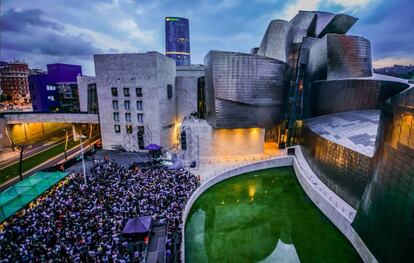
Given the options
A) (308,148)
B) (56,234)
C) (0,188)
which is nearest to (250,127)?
(308,148)

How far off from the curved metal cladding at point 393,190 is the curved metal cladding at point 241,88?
16.7 meters

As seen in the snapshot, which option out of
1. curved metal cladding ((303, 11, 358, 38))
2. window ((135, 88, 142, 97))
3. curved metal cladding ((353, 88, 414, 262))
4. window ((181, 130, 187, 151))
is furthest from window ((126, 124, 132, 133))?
curved metal cladding ((303, 11, 358, 38))

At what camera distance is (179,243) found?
12.4m

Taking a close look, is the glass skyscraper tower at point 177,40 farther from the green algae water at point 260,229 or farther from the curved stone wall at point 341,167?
the green algae water at point 260,229

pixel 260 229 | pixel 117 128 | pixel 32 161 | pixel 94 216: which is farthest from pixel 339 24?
pixel 32 161

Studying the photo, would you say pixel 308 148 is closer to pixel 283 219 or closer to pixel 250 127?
pixel 250 127

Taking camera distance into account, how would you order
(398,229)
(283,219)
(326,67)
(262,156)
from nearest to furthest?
(398,229) < (283,219) < (326,67) < (262,156)

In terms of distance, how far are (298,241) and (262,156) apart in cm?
1627

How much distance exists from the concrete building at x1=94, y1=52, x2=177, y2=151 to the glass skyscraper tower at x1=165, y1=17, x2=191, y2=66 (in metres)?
164

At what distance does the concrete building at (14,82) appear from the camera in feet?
267

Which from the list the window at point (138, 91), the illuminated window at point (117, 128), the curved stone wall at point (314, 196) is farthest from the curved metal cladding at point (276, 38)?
the illuminated window at point (117, 128)

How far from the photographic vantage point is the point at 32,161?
24906mm

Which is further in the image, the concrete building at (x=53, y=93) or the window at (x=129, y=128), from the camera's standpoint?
the concrete building at (x=53, y=93)

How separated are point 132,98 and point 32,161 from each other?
13.8 m
